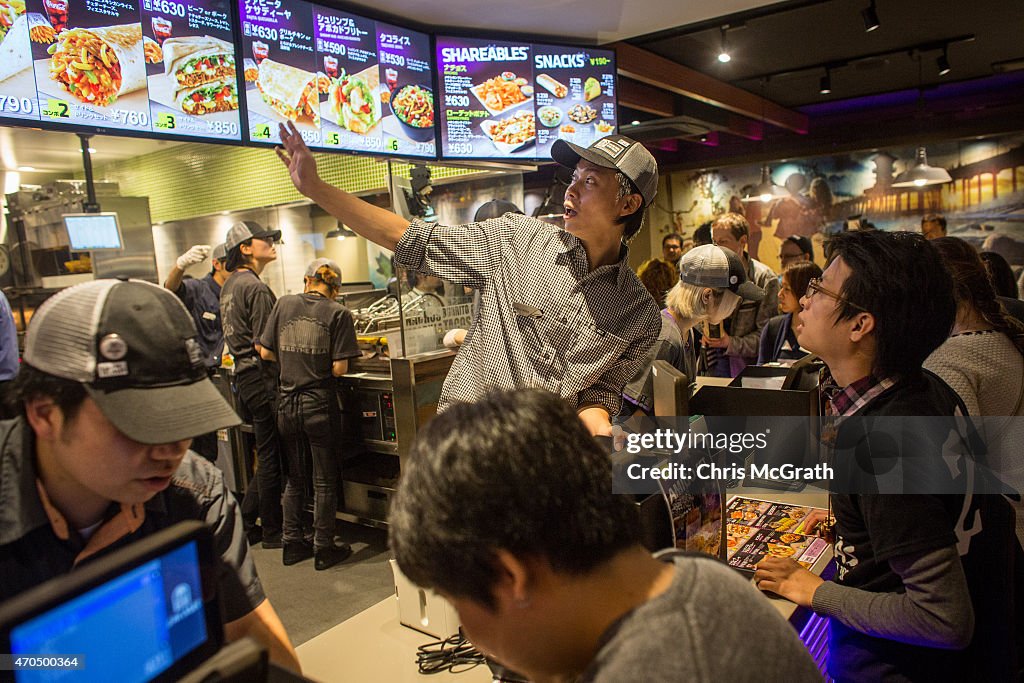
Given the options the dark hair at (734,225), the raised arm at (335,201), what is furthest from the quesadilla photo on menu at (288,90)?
the dark hair at (734,225)

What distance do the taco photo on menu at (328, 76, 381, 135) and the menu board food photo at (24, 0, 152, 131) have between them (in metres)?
1.01

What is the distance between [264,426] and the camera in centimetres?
469

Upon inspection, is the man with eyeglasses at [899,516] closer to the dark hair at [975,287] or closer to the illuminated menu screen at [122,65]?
the dark hair at [975,287]

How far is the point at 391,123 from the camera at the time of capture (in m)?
4.08

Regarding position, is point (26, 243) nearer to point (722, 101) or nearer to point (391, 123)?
point (391, 123)

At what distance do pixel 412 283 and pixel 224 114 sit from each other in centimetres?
125

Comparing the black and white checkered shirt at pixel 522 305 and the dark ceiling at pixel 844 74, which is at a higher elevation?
the dark ceiling at pixel 844 74

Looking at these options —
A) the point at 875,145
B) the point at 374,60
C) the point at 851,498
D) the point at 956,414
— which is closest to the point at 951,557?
the point at 851,498

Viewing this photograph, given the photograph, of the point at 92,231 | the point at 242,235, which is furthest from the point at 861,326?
the point at 242,235

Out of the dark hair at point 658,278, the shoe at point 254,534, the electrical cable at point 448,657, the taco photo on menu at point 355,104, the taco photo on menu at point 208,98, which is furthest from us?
the shoe at point 254,534

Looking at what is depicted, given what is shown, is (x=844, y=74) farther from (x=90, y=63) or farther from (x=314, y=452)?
(x=90, y=63)

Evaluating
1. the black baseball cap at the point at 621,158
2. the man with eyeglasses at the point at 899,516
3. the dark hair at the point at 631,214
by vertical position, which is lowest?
the man with eyeglasses at the point at 899,516

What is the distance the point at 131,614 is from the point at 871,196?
35.2 feet

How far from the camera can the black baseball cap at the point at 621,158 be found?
75.1 inches
